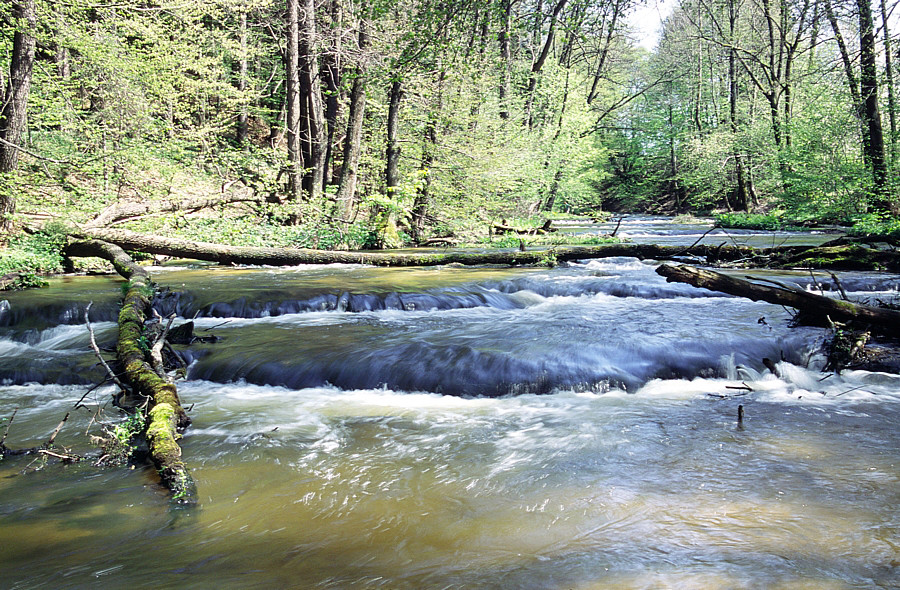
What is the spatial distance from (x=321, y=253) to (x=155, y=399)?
676cm

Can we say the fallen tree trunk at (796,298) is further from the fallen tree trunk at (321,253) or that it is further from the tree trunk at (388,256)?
the fallen tree trunk at (321,253)

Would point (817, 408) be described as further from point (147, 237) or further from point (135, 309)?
point (147, 237)

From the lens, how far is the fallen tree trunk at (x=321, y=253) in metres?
10.8

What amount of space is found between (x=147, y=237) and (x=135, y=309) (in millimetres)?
4987

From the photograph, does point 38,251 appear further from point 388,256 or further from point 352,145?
point 352,145

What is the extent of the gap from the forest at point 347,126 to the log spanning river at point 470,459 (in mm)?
3945

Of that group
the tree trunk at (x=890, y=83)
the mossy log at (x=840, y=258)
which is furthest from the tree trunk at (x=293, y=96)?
the tree trunk at (x=890, y=83)

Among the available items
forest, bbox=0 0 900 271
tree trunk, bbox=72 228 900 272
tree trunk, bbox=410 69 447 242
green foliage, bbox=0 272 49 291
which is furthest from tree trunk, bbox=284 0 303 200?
green foliage, bbox=0 272 49 291

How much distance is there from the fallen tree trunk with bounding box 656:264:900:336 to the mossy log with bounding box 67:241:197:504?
4610 mm

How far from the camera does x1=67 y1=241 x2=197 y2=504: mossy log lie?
3592 millimetres

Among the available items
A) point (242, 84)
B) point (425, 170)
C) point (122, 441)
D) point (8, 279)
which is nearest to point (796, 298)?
point (122, 441)

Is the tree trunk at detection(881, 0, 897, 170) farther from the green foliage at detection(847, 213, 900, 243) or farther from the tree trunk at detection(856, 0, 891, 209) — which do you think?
the green foliage at detection(847, 213, 900, 243)

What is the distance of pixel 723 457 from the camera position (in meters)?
4.23

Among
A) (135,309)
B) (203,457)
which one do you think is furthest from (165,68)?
(203,457)
